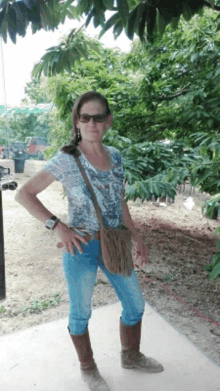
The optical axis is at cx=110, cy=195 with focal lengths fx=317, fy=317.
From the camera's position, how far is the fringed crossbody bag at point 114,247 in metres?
1.04

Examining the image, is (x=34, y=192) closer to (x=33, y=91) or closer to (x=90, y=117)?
(x=90, y=117)

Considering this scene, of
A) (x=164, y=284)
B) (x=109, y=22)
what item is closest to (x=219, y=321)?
(x=164, y=284)

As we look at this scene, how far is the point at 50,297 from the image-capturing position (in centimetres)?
202

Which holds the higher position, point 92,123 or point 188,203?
point 92,123

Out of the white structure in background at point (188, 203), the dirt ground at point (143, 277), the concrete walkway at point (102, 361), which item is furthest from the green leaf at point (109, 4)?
the white structure in background at point (188, 203)

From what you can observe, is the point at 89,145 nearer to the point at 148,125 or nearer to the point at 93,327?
the point at 93,327

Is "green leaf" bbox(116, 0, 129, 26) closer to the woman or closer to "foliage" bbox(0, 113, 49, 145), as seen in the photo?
the woman

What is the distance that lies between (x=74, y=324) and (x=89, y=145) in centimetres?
62

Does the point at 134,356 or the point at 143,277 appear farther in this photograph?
the point at 143,277

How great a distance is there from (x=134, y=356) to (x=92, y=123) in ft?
2.98

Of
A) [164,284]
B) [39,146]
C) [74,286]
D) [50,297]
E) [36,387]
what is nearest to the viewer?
[74,286]

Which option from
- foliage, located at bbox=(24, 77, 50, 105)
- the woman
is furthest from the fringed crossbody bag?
foliage, located at bbox=(24, 77, 50, 105)

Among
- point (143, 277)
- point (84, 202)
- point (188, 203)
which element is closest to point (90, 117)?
point (84, 202)

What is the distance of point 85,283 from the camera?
104 cm
